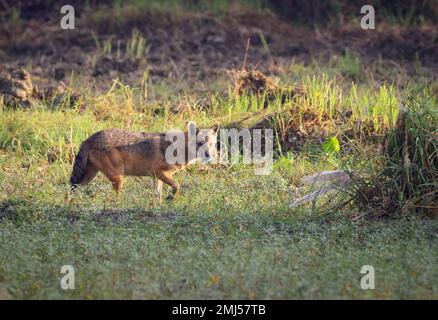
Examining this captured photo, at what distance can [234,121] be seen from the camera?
12.6m

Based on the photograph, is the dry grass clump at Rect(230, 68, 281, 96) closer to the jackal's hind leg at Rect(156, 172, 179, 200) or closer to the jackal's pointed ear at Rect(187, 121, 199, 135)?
the jackal's pointed ear at Rect(187, 121, 199, 135)

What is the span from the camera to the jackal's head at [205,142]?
1088 cm

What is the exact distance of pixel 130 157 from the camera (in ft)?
33.8

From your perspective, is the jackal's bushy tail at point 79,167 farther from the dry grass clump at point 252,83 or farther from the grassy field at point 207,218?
the dry grass clump at point 252,83

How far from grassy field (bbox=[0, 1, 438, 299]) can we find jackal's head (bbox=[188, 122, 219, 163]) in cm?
26

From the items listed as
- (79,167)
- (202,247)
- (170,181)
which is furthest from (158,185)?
(202,247)

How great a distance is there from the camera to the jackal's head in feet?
35.7

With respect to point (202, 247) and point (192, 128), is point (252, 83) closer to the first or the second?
point (192, 128)

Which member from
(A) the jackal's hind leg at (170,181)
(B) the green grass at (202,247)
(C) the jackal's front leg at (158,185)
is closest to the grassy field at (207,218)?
(B) the green grass at (202,247)

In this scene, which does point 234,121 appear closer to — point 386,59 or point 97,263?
point 386,59

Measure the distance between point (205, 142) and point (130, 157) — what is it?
108 cm

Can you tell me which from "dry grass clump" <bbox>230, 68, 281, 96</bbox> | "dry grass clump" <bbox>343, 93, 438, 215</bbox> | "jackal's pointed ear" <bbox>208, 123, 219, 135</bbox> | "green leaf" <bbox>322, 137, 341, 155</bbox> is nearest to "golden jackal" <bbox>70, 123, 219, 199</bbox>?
"jackal's pointed ear" <bbox>208, 123, 219, 135</bbox>
